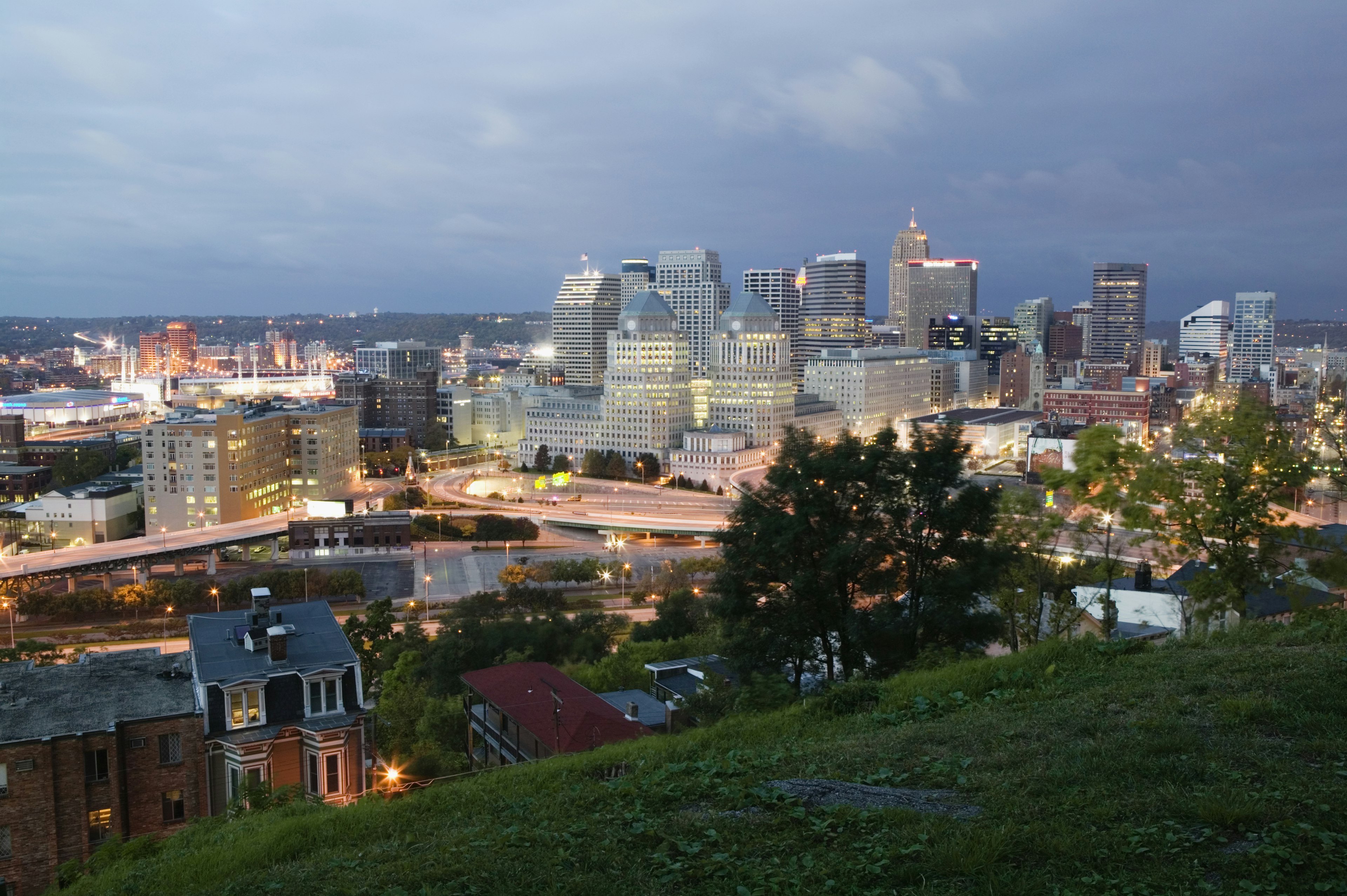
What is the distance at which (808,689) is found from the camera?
15438 mm

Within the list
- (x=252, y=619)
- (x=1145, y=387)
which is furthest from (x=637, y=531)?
(x=1145, y=387)

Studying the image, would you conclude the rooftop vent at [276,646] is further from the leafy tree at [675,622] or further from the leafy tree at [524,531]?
the leafy tree at [524,531]

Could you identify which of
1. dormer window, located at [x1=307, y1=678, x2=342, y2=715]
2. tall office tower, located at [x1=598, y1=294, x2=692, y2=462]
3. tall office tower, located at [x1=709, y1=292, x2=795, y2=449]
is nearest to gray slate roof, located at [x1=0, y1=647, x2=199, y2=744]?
dormer window, located at [x1=307, y1=678, x2=342, y2=715]

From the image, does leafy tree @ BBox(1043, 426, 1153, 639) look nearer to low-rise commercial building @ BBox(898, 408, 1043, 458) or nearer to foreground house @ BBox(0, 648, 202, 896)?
foreground house @ BBox(0, 648, 202, 896)

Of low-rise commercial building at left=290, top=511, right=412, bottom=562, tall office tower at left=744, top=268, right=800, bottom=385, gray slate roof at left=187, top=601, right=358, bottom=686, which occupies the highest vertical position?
tall office tower at left=744, top=268, right=800, bottom=385

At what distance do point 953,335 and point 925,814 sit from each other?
191521 mm

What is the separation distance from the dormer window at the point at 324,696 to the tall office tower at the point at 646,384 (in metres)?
80.0

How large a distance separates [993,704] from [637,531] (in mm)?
59980

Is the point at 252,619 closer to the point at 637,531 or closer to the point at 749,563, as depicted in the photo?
the point at 749,563

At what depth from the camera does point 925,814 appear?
718 cm

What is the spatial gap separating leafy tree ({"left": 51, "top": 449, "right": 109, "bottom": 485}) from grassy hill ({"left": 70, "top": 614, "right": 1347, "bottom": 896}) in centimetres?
8570

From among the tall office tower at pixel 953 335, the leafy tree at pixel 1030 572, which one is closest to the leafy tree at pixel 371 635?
the leafy tree at pixel 1030 572

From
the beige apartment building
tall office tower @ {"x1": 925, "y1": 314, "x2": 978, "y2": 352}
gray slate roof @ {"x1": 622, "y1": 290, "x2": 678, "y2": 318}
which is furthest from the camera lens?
tall office tower @ {"x1": 925, "y1": 314, "x2": 978, "y2": 352}

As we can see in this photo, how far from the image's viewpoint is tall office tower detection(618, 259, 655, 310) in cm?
16400
